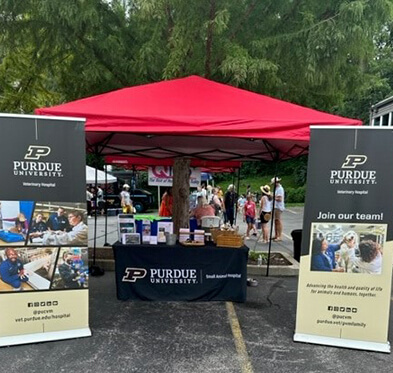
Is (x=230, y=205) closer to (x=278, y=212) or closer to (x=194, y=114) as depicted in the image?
(x=278, y=212)

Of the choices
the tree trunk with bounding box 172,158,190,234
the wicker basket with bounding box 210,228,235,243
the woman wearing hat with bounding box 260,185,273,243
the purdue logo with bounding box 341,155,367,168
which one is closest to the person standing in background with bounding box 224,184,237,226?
the woman wearing hat with bounding box 260,185,273,243

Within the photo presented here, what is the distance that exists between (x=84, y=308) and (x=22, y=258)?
828 mm

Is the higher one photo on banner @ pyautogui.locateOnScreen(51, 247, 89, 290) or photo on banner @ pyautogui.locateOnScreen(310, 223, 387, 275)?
photo on banner @ pyautogui.locateOnScreen(310, 223, 387, 275)

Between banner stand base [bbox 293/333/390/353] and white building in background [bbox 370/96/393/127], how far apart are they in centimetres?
1445

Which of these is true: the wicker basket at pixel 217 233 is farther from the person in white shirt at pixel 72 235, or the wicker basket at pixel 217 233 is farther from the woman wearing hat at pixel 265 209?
the woman wearing hat at pixel 265 209

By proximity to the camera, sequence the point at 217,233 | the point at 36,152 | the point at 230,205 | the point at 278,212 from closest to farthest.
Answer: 1. the point at 36,152
2. the point at 217,233
3. the point at 278,212
4. the point at 230,205

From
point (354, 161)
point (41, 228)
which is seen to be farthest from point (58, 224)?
point (354, 161)

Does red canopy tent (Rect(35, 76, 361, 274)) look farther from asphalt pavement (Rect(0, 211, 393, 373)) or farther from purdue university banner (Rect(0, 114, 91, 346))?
asphalt pavement (Rect(0, 211, 393, 373))

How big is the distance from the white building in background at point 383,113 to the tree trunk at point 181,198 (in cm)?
1259

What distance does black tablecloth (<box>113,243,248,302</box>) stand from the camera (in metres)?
5.17

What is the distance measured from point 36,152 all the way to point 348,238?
328 cm

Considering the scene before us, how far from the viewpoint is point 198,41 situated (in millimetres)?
5852

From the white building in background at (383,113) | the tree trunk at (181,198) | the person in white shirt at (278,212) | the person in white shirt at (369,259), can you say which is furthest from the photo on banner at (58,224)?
the white building in background at (383,113)

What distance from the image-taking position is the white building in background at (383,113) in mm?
16328
